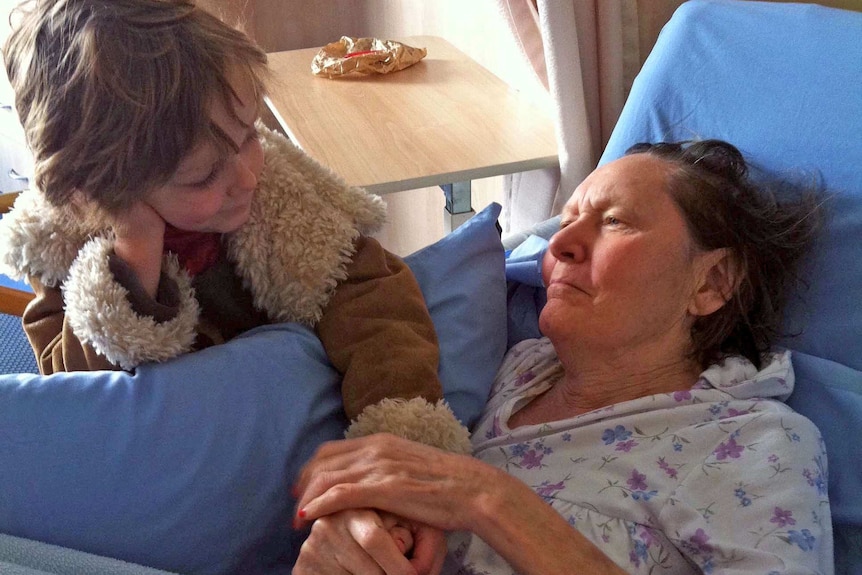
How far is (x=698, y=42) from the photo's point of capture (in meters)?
1.48

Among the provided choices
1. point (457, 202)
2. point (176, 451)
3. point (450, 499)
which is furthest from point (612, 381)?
point (457, 202)

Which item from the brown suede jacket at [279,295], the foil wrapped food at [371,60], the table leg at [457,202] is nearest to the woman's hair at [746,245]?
the brown suede jacket at [279,295]

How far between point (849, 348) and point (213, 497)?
88 centimetres

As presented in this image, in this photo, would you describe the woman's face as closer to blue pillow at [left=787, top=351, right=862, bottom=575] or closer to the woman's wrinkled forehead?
the woman's wrinkled forehead

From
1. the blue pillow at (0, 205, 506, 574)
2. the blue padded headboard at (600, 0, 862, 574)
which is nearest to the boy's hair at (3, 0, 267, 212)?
the blue pillow at (0, 205, 506, 574)

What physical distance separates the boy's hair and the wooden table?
764mm

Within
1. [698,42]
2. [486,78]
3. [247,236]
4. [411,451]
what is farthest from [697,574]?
[486,78]

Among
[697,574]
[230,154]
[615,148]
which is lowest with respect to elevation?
[697,574]

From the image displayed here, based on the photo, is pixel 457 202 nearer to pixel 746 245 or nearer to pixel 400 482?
pixel 746 245

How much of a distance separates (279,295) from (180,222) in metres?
0.17

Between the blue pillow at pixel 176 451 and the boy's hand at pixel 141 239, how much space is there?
119mm

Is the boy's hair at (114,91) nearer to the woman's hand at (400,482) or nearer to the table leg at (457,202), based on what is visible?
the woman's hand at (400,482)

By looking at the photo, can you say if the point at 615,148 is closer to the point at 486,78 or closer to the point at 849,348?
the point at 849,348

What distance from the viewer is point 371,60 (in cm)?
229
